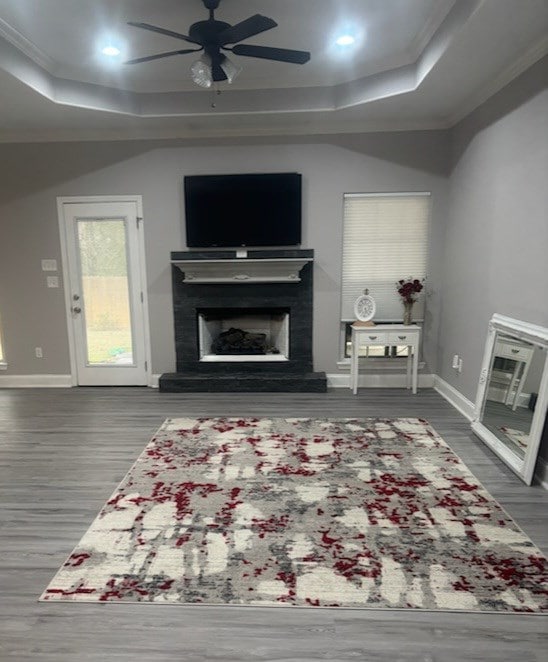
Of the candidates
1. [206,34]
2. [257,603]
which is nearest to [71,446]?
[257,603]

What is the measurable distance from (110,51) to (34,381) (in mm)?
3584

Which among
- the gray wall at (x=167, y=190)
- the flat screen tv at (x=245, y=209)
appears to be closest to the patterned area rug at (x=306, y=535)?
the gray wall at (x=167, y=190)

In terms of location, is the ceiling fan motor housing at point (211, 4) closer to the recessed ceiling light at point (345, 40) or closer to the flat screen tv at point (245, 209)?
the recessed ceiling light at point (345, 40)

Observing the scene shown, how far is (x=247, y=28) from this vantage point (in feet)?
8.02

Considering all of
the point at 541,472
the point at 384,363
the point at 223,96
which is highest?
the point at 223,96

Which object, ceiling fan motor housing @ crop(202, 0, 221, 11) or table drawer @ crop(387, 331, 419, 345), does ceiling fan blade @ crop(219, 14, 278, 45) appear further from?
table drawer @ crop(387, 331, 419, 345)

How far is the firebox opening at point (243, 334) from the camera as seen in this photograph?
4.91 m

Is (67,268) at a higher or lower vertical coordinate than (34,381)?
higher

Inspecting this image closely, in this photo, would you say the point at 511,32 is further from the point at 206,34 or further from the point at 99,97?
the point at 99,97

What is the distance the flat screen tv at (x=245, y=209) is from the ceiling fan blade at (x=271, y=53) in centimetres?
176

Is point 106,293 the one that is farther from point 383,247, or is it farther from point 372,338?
point 383,247

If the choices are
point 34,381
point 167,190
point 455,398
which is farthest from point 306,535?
point 34,381

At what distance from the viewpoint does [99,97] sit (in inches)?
156

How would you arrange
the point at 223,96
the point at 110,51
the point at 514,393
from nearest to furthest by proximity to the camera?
the point at 514,393, the point at 110,51, the point at 223,96
